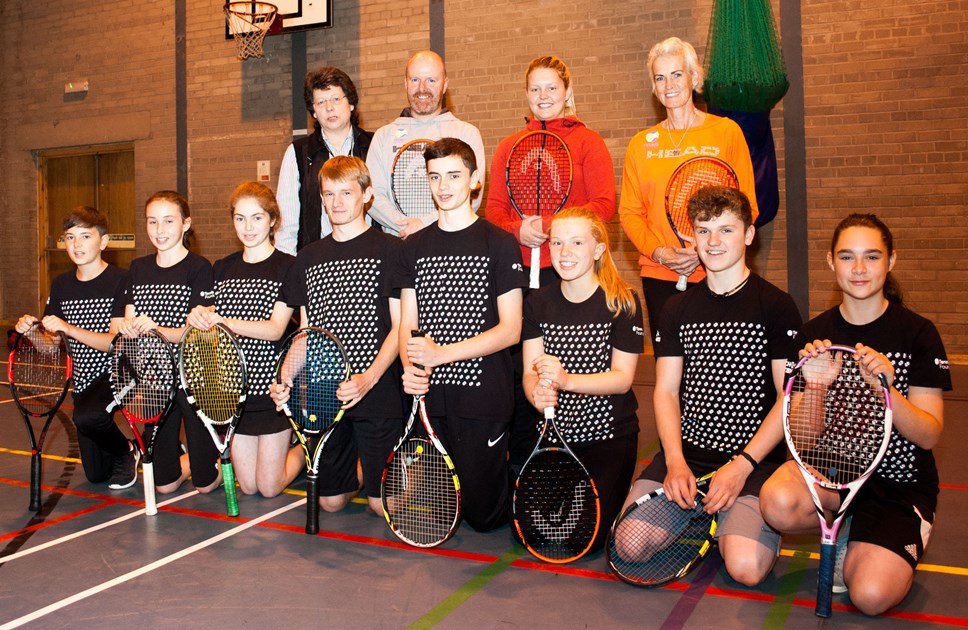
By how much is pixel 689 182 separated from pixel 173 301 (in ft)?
9.71

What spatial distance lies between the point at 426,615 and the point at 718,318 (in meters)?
1.71

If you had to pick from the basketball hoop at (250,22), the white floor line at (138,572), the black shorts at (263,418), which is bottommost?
the white floor line at (138,572)

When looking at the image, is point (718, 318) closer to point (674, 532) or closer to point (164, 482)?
point (674, 532)

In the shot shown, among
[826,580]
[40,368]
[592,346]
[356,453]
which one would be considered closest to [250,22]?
[40,368]

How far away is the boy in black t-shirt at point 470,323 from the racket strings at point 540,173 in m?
0.53

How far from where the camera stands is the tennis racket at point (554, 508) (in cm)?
350

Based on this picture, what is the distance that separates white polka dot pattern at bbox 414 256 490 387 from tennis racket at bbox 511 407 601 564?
565 millimetres

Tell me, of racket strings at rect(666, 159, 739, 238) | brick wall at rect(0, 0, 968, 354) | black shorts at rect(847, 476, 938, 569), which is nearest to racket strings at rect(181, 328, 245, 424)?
racket strings at rect(666, 159, 739, 238)

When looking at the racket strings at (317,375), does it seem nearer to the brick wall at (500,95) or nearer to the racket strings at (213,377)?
the racket strings at (213,377)

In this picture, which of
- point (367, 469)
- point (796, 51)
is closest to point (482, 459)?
point (367, 469)

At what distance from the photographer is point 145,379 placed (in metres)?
4.20

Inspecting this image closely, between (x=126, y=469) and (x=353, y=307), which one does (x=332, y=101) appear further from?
(x=126, y=469)

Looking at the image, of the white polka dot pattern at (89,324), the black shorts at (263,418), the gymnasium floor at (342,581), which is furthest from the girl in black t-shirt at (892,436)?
the white polka dot pattern at (89,324)

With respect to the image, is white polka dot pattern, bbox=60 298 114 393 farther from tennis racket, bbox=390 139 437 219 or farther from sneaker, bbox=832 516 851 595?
sneaker, bbox=832 516 851 595
